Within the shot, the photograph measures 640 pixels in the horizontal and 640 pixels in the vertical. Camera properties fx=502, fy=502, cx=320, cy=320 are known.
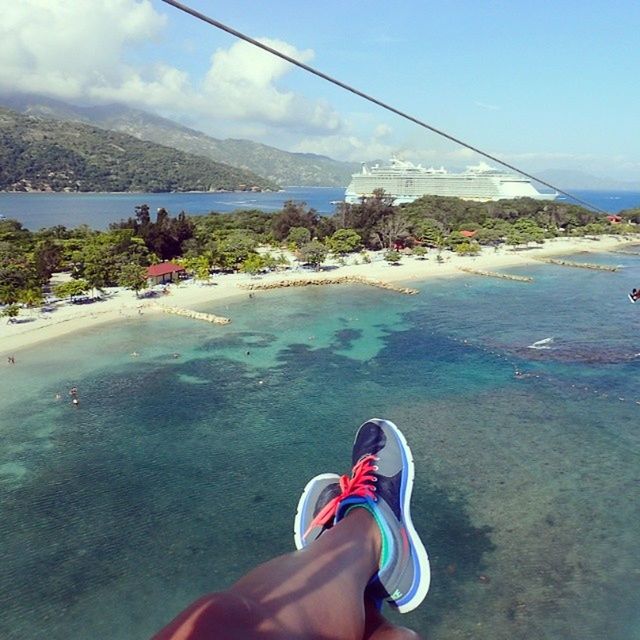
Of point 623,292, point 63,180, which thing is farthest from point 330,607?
point 63,180

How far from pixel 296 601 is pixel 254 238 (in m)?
37.4

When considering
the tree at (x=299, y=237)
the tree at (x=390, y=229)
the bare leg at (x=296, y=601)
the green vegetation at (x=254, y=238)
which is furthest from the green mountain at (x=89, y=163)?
the bare leg at (x=296, y=601)

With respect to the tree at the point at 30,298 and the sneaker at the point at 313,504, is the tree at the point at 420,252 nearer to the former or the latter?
the tree at the point at 30,298

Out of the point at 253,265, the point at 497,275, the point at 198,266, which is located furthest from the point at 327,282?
the point at 497,275

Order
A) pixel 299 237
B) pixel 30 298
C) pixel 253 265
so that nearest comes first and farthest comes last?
pixel 30 298, pixel 253 265, pixel 299 237

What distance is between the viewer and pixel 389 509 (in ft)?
10.1

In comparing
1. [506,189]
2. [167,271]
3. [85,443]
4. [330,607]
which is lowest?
[85,443]

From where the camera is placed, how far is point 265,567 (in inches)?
77.1

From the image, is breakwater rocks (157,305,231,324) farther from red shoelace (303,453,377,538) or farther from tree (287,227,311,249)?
red shoelace (303,453,377,538)

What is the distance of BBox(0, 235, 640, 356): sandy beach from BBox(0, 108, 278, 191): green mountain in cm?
10642

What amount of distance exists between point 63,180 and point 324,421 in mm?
126281

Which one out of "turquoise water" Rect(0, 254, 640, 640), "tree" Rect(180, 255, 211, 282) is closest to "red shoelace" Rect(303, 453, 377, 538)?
"turquoise water" Rect(0, 254, 640, 640)

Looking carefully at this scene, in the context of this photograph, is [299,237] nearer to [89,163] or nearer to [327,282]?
[327,282]

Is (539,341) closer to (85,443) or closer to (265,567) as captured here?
(85,443)
